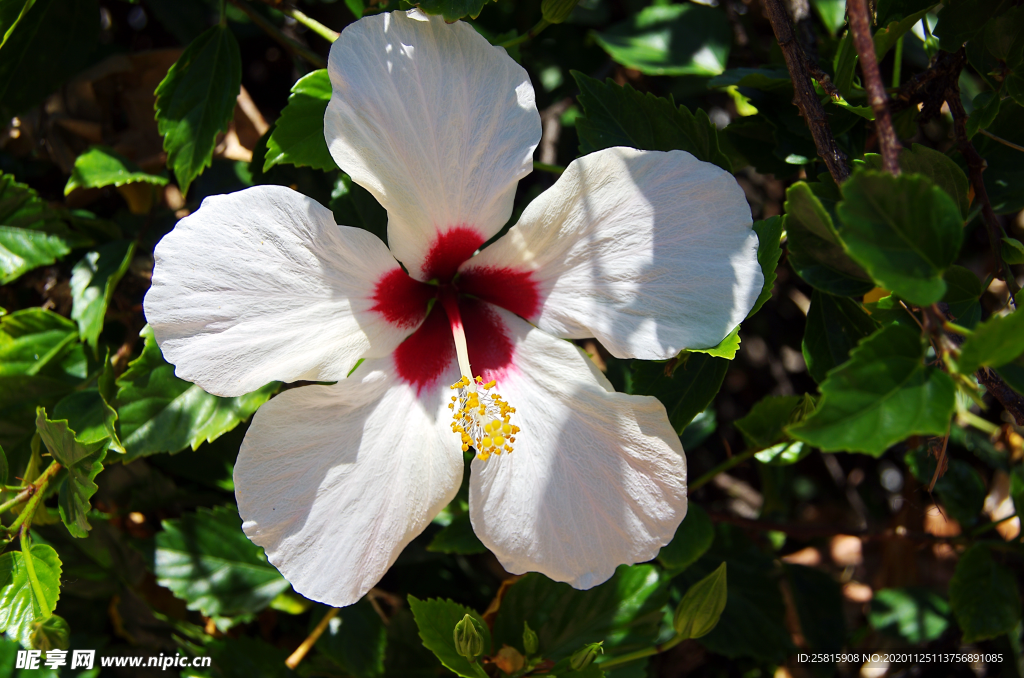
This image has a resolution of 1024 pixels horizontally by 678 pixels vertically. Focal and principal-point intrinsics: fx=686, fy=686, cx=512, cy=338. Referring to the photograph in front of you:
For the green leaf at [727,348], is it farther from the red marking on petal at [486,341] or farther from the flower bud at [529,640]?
the flower bud at [529,640]

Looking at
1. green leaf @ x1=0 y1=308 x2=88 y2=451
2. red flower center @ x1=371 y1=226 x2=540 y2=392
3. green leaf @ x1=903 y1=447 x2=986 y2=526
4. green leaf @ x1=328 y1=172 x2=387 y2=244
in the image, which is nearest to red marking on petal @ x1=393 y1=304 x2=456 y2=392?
red flower center @ x1=371 y1=226 x2=540 y2=392

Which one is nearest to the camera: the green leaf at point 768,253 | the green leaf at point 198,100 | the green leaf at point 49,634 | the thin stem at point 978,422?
the green leaf at point 768,253

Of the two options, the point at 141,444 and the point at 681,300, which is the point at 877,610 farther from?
the point at 141,444

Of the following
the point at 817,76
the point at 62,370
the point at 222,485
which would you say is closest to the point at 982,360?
the point at 817,76

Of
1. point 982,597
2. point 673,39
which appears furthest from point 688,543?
point 673,39

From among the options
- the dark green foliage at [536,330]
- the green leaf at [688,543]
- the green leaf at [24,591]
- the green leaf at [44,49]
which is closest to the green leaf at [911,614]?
the dark green foliage at [536,330]
